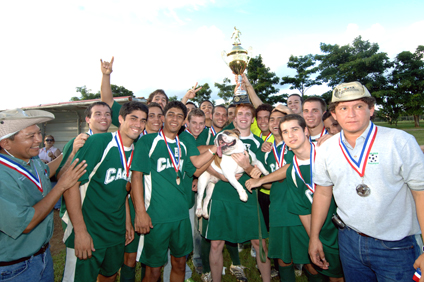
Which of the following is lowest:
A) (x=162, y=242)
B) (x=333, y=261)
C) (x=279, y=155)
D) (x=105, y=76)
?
(x=333, y=261)

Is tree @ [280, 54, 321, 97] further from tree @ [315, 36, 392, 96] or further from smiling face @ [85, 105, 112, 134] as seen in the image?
smiling face @ [85, 105, 112, 134]

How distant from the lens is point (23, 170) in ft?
7.70

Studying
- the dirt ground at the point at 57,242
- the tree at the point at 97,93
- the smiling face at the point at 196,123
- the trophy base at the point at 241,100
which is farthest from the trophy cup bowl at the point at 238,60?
the tree at the point at 97,93

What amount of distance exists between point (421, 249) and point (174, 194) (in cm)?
293

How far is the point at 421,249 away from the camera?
90.1 inches

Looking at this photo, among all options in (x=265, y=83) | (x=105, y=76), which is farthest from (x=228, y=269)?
(x=265, y=83)

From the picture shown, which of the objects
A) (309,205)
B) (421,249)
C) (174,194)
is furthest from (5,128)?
(421,249)

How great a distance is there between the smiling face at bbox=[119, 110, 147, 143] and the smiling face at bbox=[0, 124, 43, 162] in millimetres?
1044

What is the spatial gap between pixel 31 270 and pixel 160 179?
1.69m

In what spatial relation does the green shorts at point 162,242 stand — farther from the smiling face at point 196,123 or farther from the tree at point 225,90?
the tree at point 225,90

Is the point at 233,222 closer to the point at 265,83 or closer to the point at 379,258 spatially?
the point at 379,258

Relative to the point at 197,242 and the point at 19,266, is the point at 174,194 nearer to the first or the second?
the point at 19,266

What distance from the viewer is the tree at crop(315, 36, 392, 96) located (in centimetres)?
3872

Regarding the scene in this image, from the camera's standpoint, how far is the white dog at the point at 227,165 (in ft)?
12.2
